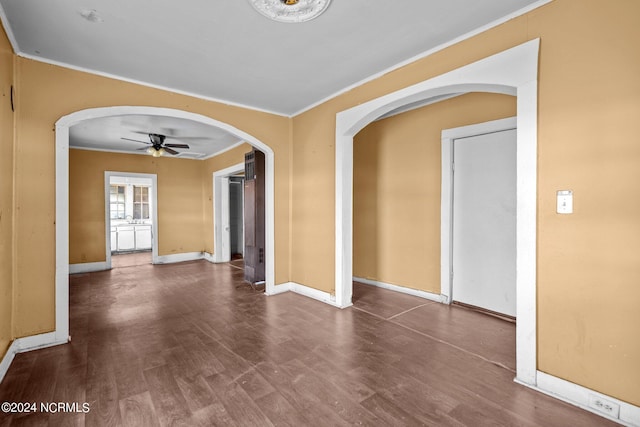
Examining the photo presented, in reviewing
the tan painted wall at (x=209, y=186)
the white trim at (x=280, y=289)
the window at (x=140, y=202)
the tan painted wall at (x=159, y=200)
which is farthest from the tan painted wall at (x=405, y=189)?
the window at (x=140, y=202)

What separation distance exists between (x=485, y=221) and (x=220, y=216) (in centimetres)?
611

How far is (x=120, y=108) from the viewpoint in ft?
10.7

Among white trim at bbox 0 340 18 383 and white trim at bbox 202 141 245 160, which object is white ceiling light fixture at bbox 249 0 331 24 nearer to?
white trim at bbox 0 340 18 383

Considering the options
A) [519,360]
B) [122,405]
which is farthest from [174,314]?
[519,360]

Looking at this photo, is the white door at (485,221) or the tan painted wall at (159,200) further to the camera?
the tan painted wall at (159,200)

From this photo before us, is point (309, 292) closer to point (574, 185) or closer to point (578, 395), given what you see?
point (578, 395)

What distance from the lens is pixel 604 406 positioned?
1.83m

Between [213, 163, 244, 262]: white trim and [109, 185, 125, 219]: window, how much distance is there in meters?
4.58

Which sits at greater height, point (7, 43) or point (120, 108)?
point (7, 43)

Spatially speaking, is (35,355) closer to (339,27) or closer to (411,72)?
(339,27)

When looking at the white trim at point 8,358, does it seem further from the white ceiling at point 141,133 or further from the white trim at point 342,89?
the white ceiling at point 141,133

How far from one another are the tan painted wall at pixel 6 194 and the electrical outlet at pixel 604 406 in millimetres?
4407

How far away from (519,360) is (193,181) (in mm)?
7958

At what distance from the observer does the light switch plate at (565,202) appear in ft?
6.47
